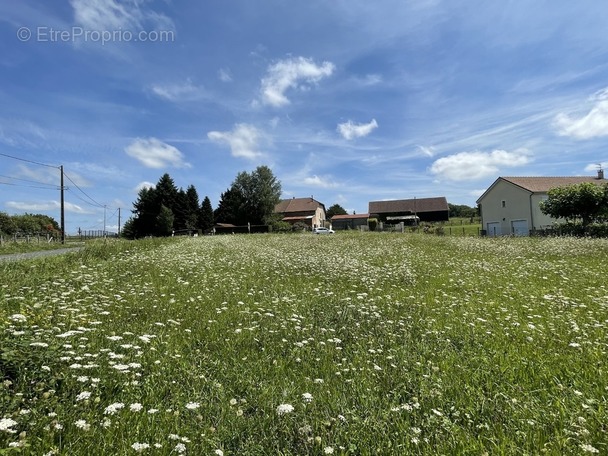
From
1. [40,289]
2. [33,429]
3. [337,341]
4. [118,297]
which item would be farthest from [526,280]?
[40,289]

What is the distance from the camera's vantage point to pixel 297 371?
3902 millimetres

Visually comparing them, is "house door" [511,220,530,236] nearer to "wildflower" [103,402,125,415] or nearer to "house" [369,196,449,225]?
"house" [369,196,449,225]

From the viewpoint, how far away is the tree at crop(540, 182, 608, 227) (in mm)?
30536

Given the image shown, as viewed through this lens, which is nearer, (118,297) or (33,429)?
(33,429)

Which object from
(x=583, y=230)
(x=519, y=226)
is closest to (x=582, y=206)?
(x=583, y=230)

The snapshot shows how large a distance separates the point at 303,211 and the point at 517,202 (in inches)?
2194

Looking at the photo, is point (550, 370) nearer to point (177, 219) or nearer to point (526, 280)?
point (526, 280)

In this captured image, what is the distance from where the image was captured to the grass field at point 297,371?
8.64ft

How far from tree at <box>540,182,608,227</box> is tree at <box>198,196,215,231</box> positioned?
6552 centimetres

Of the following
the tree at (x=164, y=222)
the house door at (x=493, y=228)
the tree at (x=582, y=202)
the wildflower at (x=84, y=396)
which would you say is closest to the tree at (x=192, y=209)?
the tree at (x=164, y=222)

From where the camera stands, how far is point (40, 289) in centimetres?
658

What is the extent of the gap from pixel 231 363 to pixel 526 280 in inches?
344

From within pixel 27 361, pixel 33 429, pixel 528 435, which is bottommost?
pixel 528 435

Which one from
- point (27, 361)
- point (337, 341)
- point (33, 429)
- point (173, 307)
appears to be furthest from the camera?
point (173, 307)
